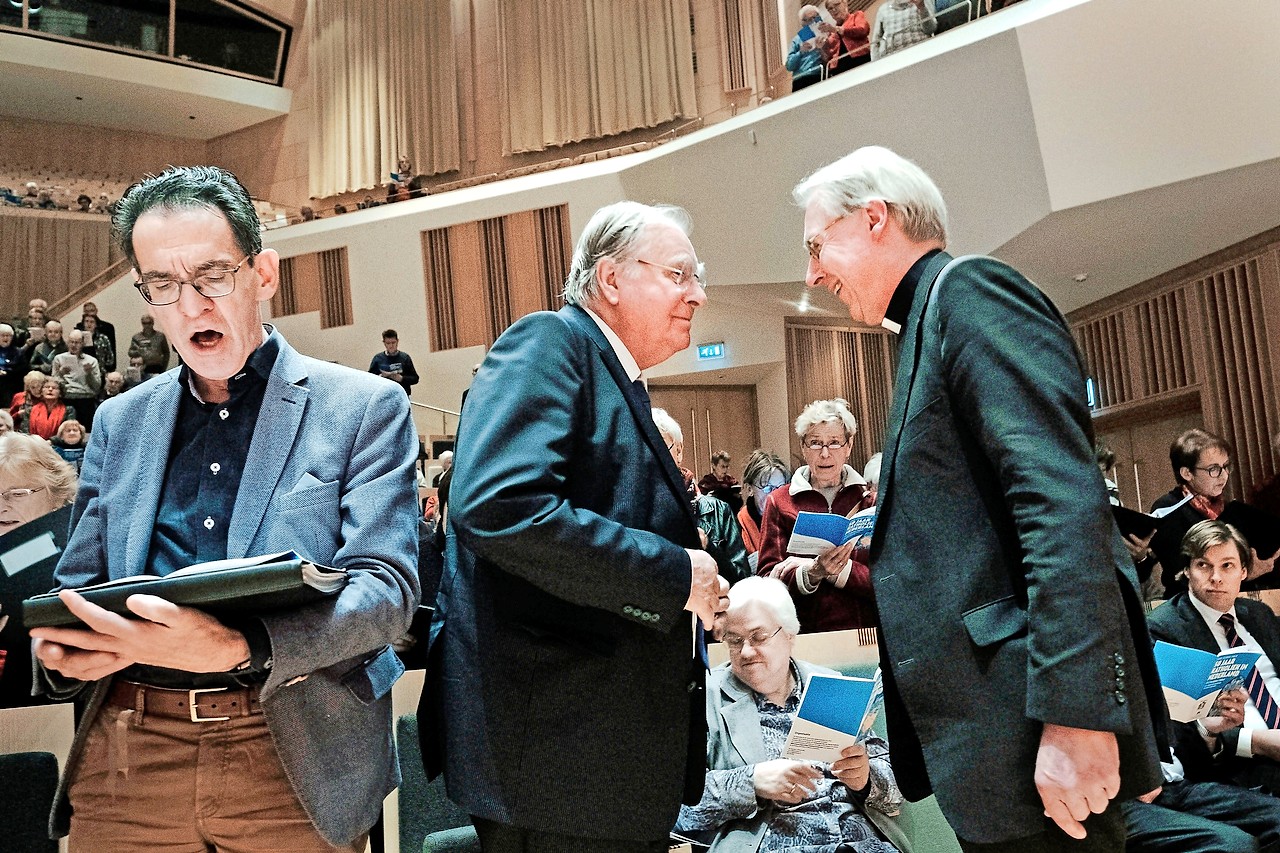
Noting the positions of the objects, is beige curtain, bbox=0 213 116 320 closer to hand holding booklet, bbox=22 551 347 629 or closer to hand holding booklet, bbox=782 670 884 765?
hand holding booklet, bbox=782 670 884 765

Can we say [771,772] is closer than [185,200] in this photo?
No

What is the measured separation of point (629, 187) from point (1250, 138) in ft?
20.7

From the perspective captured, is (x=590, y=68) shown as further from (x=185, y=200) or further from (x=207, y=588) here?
(x=207, y=588)

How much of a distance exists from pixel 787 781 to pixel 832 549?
1.05m

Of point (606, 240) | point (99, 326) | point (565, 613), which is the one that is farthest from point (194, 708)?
point (99, 326)

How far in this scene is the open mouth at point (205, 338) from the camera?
156 centimetres

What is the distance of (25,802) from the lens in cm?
234

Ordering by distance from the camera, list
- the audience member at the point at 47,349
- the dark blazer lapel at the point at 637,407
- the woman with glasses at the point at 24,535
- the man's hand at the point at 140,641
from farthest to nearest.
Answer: the audience member at the point at 47,349 < the woman with glasses at the point at 24,535 < the dark blazer lapel at the point at 637,407 < the man's hand at the point at 140,641

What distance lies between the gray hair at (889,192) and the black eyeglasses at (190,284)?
919 mm

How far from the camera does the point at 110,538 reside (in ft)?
4.94

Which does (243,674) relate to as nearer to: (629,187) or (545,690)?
(545,690)

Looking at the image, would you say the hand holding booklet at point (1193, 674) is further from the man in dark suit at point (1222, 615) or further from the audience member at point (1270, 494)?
the audience member at point (1270, 494)

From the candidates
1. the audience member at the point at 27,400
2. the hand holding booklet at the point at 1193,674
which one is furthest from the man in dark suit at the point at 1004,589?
the audience member at the point at 27,400

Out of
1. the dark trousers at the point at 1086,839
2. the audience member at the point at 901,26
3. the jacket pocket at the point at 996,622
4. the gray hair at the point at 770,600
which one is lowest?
the dark trousers at the point at 1086,839
